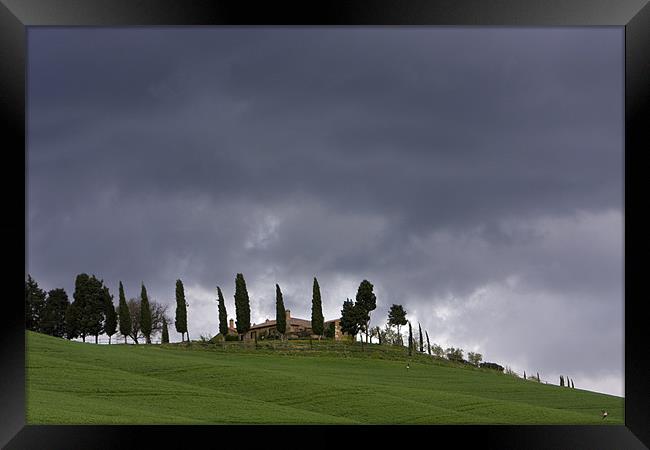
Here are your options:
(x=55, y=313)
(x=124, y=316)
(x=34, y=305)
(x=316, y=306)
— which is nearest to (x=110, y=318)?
(x=124, y=316)

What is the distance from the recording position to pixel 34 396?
11.0 metres

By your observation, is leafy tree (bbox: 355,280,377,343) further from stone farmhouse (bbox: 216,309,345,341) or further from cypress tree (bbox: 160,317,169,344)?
cypress tree (bbox: 160,317,169,344)

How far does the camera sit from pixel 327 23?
3883 millimetres

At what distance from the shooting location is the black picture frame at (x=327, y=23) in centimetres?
370

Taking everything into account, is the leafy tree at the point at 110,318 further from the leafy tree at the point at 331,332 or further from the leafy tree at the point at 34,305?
the leafy tree at the point at 331,332

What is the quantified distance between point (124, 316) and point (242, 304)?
442cm

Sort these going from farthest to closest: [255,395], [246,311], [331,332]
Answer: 1. [331,332]
2. [246,311]
3. [255,395]

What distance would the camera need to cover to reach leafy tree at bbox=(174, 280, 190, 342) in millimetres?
20828

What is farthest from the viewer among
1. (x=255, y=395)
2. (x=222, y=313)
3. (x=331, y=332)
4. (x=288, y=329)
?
(x=288, y=329)

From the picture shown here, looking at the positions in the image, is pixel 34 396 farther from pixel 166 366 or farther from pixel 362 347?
pixel 362 347

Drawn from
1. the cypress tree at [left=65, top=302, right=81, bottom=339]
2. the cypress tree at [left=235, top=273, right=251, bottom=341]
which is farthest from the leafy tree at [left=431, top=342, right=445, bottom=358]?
the cypress tree at [left=65, top=302, right=81, bottom=339]

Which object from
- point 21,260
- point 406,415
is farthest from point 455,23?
point 406,415

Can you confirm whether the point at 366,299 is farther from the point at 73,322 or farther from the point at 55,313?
the point at 55,313

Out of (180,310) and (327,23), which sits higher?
(327,23)
